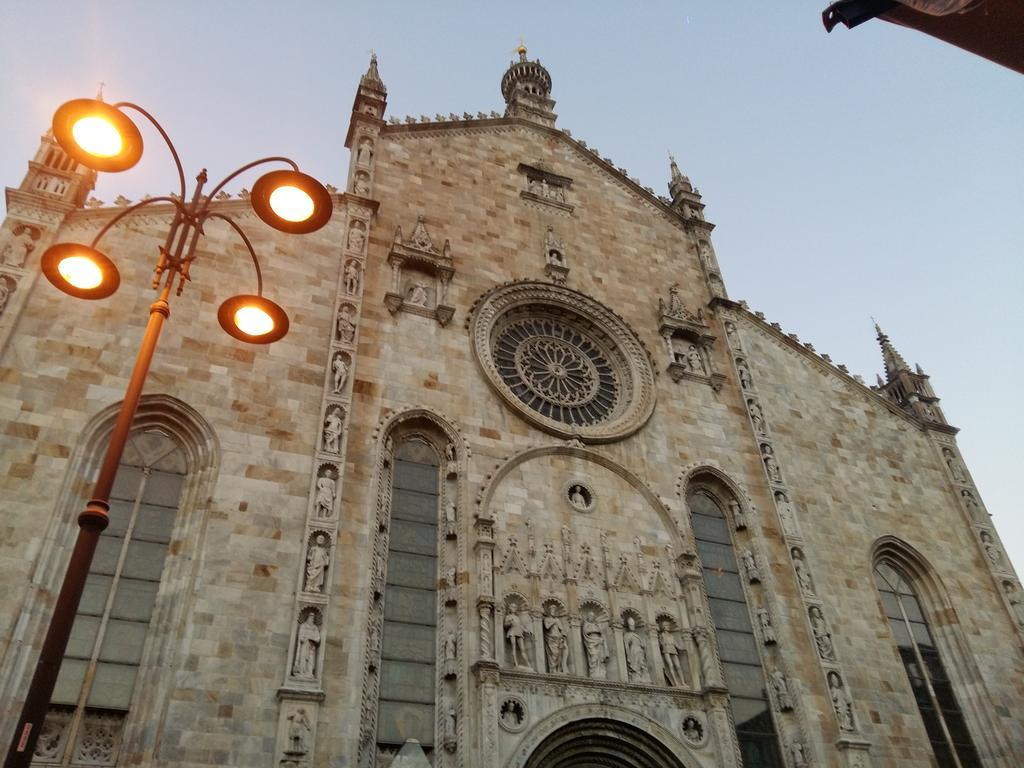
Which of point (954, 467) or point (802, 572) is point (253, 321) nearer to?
point (802, 572)

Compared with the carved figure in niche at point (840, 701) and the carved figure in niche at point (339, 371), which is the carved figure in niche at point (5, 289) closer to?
the carved figure in niche at point (339, 371)

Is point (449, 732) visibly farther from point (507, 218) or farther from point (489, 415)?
point (507, 218)

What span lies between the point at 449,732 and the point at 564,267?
11.3 m

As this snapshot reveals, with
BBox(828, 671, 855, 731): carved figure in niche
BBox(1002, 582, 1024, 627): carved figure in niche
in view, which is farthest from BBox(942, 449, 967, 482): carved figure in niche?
BBox(828, 671, 855, 731): carved figure in niche

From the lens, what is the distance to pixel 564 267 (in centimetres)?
2036

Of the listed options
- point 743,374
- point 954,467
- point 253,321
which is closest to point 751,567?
point 743,374

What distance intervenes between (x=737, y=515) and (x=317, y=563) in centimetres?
925

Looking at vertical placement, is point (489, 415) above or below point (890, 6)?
below

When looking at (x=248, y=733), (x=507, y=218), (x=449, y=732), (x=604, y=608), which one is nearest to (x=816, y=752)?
(x=604, y=608)

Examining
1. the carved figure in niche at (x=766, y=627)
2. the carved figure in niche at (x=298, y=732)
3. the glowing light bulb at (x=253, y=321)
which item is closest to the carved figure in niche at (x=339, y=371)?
the carved figure in niche at (x=298, y=732)

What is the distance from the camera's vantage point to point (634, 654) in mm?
14859

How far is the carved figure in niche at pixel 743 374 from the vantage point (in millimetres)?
20353

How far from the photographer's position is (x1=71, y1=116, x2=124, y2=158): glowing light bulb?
24.0ft

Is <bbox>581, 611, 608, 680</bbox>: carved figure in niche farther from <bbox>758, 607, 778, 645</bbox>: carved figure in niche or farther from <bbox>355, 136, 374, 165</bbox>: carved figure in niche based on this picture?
<bbox>355, 136, 374, 165</bbox>: carved figure in niche
